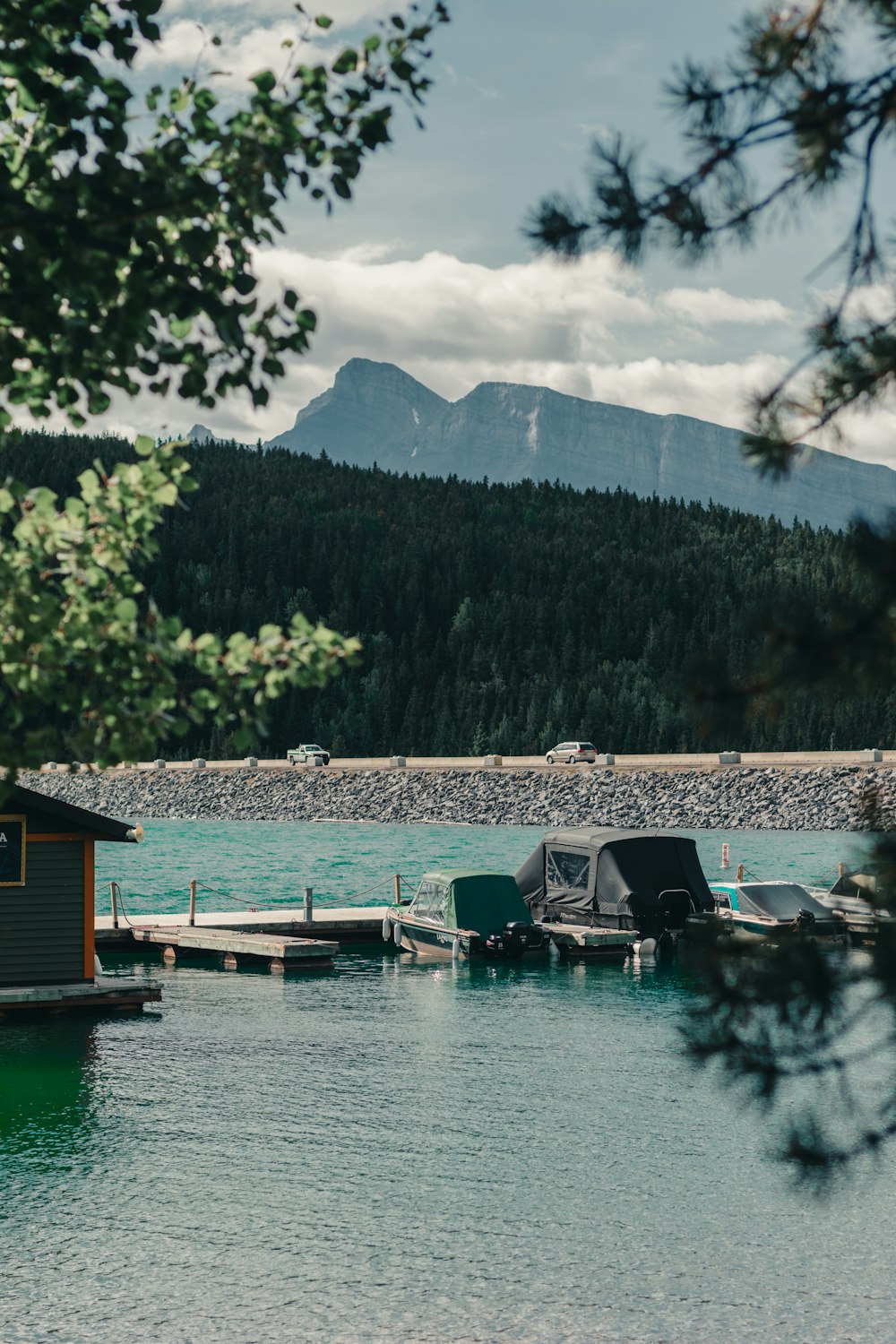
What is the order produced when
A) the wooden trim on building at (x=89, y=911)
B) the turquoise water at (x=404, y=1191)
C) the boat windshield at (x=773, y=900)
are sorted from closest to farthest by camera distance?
the turquoise water at (x=404, y=1191), the wooden trim on building at (x=89, y=911), the boat windshield at (x=773, y=900)

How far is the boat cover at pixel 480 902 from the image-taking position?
1416 inches

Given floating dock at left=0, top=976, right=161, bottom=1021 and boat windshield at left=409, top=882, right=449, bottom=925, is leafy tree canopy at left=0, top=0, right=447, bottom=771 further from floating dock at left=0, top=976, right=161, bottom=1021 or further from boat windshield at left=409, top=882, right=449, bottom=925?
boat windshield at left=409, top=882, right=449, bottom=925

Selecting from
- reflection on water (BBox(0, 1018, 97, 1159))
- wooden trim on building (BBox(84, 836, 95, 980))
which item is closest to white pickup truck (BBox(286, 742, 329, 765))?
wooden trim on building (BBox(84, 836, 95, 980))

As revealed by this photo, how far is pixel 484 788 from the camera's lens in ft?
378

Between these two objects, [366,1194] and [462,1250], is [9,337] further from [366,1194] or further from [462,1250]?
[366,1194]

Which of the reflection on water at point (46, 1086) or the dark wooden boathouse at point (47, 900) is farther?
the dark wooden boathouse at point (47, 900)

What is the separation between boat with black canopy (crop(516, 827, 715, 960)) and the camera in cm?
3591

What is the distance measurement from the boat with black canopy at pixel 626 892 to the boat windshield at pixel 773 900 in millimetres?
852

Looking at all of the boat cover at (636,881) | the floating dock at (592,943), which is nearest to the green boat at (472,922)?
the floating dock at (592,943)

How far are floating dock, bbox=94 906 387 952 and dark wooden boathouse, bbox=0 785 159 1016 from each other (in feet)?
32.0

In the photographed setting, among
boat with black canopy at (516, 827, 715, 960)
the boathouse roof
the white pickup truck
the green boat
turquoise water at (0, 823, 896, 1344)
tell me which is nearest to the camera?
turquoise water at (0, 823, 896, 1344)

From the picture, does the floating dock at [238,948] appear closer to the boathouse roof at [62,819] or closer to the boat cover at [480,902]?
the boat cover at [480,902]

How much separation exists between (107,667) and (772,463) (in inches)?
127

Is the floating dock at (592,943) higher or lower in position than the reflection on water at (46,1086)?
higher
